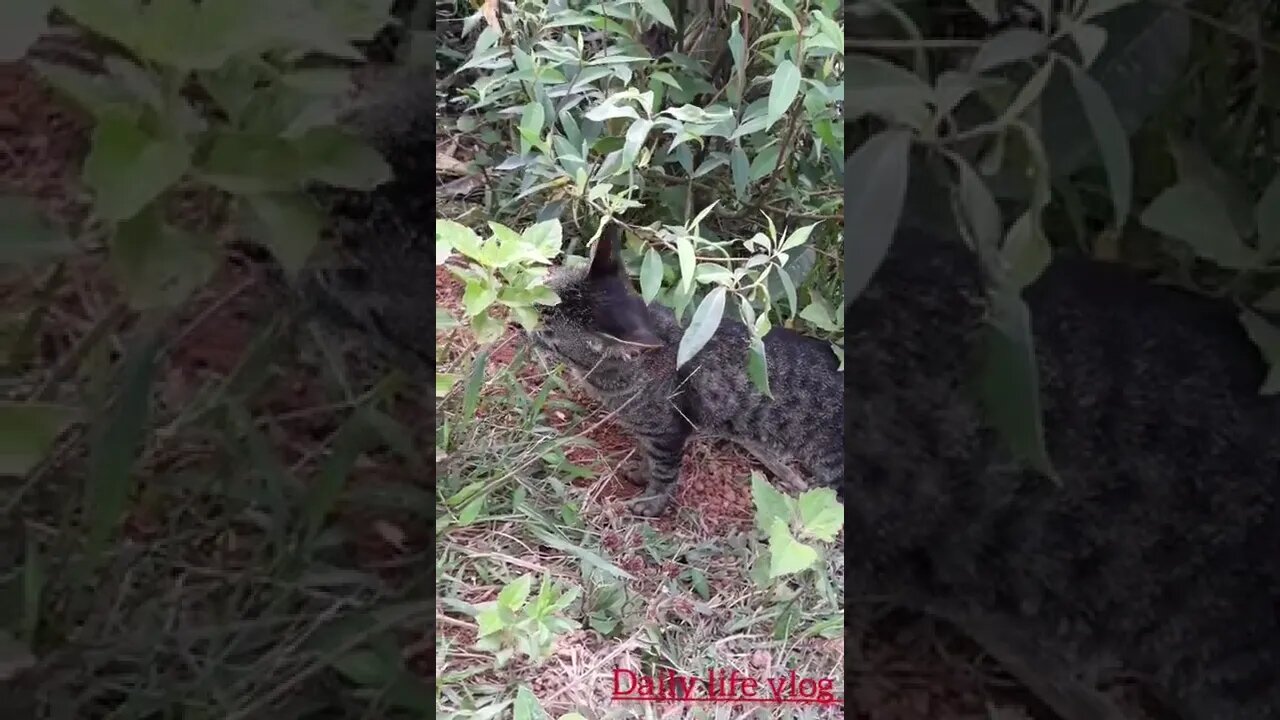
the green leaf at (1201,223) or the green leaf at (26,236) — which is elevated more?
the green leaf at (26,236)

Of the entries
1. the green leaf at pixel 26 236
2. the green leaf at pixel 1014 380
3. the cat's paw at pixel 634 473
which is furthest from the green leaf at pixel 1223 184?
the green leaf at pixel 26 236

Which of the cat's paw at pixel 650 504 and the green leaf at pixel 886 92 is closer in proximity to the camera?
the green leaf at pixel 886 92

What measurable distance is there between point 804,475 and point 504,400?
18 cm

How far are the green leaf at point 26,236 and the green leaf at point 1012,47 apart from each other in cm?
46

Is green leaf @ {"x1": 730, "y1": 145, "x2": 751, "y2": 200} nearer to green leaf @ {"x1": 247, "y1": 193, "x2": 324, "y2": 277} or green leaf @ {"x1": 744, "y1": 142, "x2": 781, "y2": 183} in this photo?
green leaf @ {"x1": 744, "y1": 142, "x2": 781, "y2": 183}

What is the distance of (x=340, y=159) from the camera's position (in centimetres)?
48

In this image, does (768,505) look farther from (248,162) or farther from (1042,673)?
(248,162)

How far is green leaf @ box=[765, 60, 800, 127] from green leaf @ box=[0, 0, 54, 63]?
0.37 m

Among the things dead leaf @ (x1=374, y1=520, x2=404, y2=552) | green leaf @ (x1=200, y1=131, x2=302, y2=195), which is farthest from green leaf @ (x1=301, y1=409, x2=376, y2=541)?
green leaf @ (x1=200, y1=131, x2=302, y2=195)

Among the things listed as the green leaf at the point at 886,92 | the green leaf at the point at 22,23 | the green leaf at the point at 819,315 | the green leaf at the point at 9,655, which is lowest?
the green leaf at the point at 9,655

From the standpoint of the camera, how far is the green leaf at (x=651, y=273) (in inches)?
22.6

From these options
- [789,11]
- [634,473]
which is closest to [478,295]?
[634,473]

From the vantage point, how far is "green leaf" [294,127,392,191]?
0.48 m

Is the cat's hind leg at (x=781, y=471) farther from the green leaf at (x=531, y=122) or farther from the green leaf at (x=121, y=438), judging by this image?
the green leaf at (x=121, y=438)
